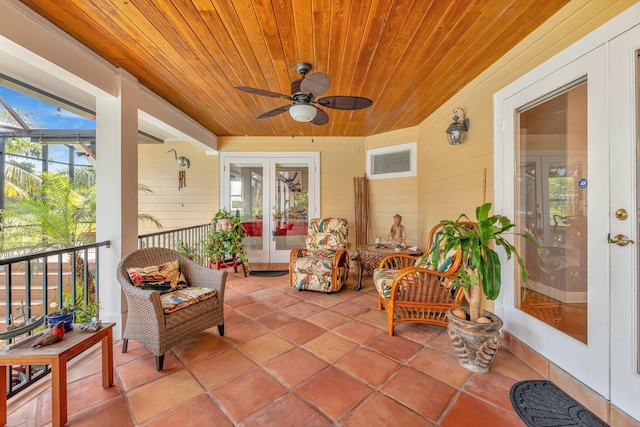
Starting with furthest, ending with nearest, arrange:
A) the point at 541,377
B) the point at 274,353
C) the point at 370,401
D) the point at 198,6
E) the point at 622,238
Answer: the point at 274,353
the point at 541,377
the point at 198,6
the point at 370,401
the point at 622,238

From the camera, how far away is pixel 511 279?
2.28m

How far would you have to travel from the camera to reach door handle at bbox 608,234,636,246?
4.68 feet

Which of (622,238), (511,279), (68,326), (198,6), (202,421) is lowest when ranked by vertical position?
(202,421)

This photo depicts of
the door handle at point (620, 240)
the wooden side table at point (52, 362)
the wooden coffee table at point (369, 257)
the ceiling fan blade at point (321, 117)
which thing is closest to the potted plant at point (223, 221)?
the wooden coffee table at point (369, 257)

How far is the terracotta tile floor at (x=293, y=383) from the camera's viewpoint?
1.50 meters

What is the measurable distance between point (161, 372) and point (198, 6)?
8.83ft

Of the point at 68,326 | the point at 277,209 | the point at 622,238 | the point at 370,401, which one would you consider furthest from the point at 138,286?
the point at 622,238

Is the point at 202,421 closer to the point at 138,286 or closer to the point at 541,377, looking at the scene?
the point at 138,286

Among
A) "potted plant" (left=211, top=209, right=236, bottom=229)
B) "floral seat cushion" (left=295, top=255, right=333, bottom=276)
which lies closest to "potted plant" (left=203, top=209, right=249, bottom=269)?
"potted plant" (left=211, top=209, right=236, bottom=229)

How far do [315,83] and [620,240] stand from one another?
7.46 feet

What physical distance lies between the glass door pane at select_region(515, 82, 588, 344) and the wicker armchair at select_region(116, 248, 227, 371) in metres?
2.76

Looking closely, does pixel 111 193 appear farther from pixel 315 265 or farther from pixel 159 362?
pixel 315 265

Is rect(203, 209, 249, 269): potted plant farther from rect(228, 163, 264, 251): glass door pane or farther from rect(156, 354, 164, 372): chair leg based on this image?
rect(156, 354, 164, 372): chair leg

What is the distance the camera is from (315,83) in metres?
2.10
